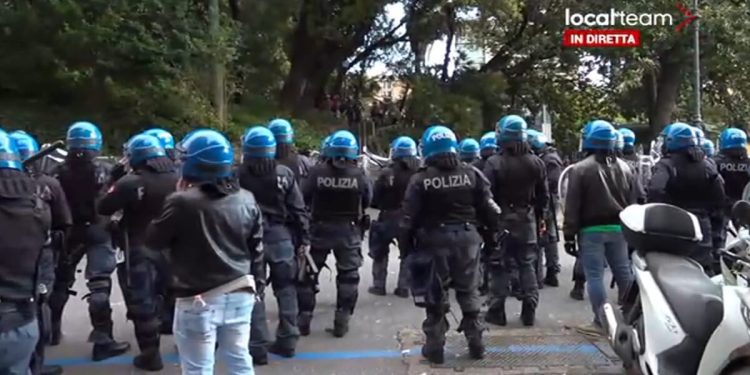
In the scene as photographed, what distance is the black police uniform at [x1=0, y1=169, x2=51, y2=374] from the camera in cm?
441

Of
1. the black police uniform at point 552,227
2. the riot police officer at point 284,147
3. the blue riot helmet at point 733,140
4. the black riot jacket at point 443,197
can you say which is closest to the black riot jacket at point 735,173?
the blue riot helmet at point 733,140

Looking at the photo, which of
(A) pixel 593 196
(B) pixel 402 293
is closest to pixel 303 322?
(B) pixel 402 293

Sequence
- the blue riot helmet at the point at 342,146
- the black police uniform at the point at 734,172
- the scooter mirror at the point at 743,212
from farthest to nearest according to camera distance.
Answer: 1. the black police uniform at the point at 734,172
2. the blue riot helmet at the point at 342,146
3. the scooter mirror at the point at 743,212

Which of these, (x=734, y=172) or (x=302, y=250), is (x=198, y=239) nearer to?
(x=302, y=250)

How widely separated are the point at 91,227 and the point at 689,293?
474 cm

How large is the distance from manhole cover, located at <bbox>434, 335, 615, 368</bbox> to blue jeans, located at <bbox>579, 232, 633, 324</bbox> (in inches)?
13.9

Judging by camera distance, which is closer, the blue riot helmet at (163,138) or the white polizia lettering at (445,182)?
the white polizia lettering at (445,182)

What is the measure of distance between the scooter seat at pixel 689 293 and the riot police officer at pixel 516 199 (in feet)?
8.03

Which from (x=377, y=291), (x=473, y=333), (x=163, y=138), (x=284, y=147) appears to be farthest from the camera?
(x=377, y=291)

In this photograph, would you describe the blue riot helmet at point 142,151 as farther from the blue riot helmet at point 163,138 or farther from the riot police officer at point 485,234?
the riot police officer at point 485,234

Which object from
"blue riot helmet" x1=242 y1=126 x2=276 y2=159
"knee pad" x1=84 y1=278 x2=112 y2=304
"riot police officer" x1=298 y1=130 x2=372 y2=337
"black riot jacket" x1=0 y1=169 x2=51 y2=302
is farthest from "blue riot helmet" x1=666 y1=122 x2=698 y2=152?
"black riot jacket" x1=0 y1=169 x2=51 y2=302

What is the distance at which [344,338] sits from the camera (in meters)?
7.36

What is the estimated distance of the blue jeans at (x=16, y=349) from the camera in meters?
4.37

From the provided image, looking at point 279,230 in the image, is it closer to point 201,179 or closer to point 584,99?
point 201,179
